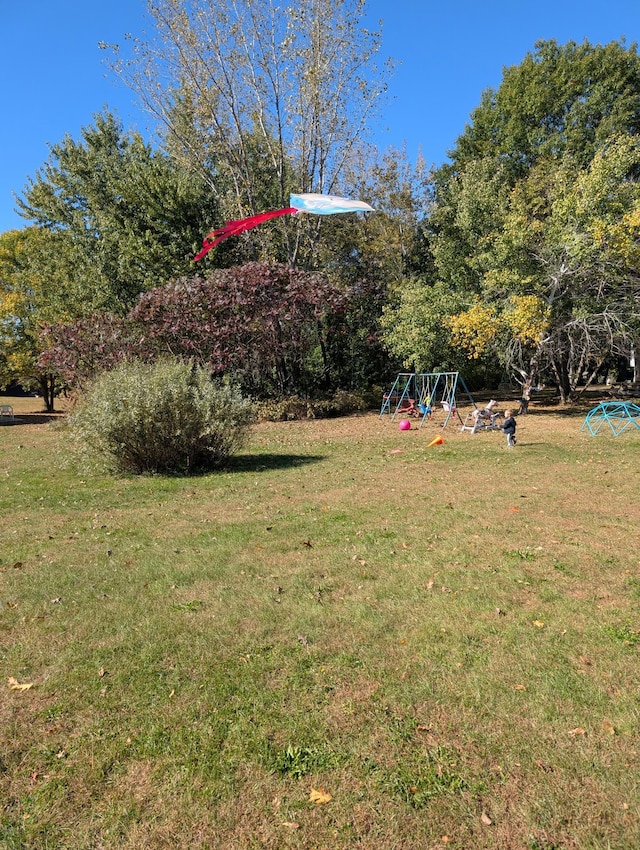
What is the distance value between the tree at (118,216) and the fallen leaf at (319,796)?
22767mm

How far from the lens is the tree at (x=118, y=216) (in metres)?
22.9

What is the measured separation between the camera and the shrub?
9180mm

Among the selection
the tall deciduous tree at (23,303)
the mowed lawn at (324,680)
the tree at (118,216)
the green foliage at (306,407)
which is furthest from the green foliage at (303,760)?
the tall deciduous tree at (23,303)

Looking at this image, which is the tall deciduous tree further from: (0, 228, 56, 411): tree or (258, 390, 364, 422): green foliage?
(258, 390, 364, 422): green foliage

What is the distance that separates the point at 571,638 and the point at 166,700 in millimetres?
2601

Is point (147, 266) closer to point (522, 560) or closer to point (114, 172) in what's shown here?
point (114, 172)

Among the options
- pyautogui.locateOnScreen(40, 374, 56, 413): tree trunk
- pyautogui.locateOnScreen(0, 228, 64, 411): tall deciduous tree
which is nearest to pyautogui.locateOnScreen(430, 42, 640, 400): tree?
pyautogui.locateOnScreen(0, 228, 64, 411): tall deciduous tree

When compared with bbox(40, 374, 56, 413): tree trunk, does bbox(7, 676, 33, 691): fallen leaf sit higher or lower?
lower

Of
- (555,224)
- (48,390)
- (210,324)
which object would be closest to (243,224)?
(210,324)

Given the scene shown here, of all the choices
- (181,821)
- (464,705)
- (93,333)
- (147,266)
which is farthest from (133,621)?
(147,266)

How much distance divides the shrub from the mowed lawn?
8.46 feet

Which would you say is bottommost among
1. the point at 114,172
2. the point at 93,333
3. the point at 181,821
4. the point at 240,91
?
the point at 181,821

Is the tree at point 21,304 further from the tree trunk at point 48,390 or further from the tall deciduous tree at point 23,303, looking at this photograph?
the tree trunk at point 48,390

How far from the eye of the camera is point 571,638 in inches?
143
